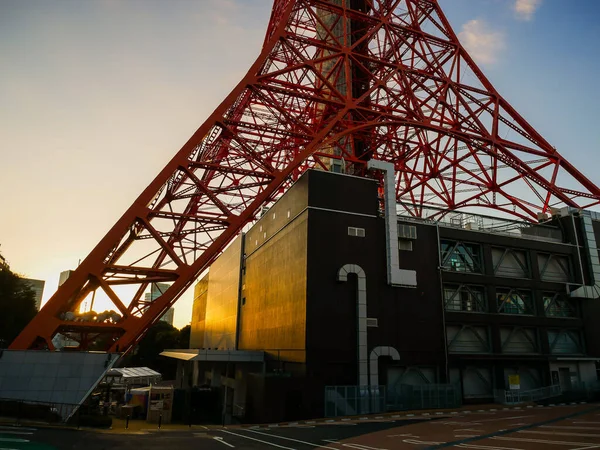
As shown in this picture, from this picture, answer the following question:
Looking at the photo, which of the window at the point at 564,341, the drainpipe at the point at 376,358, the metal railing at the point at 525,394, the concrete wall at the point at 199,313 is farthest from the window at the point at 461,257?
the concrete wall at the point at 199,313

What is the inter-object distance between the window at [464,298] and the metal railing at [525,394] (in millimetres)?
5651

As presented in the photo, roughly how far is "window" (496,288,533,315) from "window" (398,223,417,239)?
8.73 meters

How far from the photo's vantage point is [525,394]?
29078 mm

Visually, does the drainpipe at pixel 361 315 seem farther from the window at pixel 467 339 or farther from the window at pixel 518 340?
the window at pixel 518 340

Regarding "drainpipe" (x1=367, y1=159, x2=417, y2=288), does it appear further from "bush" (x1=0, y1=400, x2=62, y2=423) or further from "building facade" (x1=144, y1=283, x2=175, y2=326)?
"bush" (x1=0, y1=400, x2=62, y2=423)

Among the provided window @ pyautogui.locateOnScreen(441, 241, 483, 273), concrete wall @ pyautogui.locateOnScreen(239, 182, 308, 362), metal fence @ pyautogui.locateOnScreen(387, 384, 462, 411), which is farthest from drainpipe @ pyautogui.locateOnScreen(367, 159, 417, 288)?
metal fence @ pyautogui.locateOnScreen(387, 384, 462, 411)

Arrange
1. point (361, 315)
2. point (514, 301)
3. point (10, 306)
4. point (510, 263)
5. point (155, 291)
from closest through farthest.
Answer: point (361, 315) → point (514, 301) → point (510, 263) → point (10, 306) → point (155, 291)

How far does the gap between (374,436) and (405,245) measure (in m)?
14.7

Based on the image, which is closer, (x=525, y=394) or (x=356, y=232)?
(x=356, y=232)

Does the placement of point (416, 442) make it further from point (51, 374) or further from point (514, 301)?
point (514, 301)

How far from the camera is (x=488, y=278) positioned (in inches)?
1240

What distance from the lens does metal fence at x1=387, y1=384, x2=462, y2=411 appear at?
2525 cm

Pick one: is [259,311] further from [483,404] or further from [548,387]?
[548,387]

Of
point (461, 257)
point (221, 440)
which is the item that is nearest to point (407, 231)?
point (461, 257)
